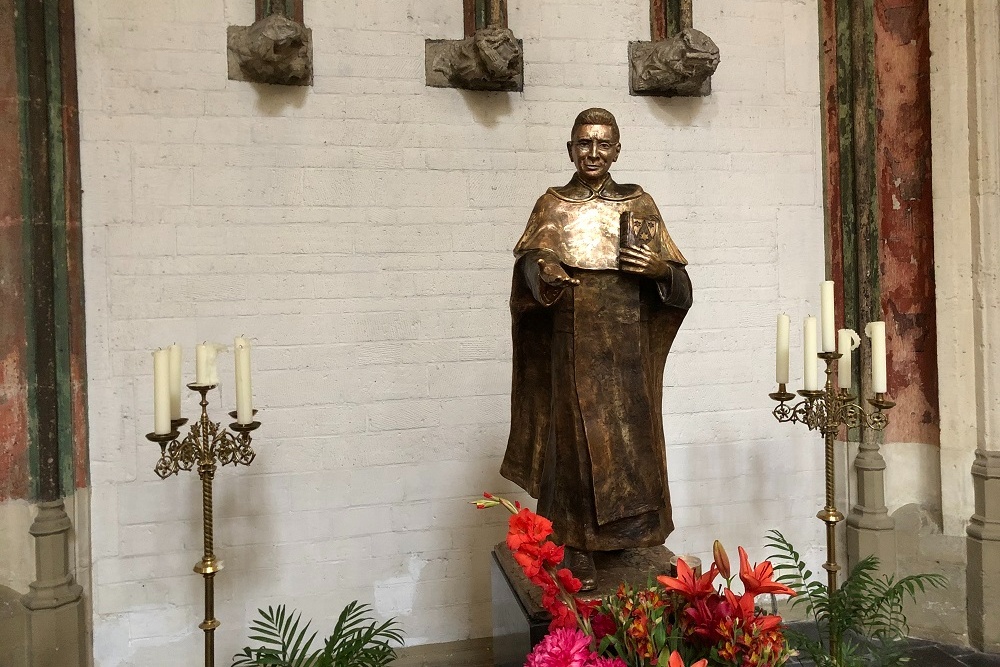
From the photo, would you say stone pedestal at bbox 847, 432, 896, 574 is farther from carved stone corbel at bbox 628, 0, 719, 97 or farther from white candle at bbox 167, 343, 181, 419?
white candle at bbox 167, 343, 181, 419

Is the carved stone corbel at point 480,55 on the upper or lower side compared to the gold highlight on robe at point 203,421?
upper

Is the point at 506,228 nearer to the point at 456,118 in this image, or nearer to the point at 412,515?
the point at 456,118

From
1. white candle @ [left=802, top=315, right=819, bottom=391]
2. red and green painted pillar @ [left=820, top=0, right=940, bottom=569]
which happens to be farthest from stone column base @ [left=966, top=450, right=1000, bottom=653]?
white candle @ [left=802, top=315, right=819, bottom=391]

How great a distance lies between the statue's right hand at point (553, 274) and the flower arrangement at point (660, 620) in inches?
25.1

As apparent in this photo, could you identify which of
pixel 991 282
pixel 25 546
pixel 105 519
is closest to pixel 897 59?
pixel 991 282

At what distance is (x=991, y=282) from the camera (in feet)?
10.00

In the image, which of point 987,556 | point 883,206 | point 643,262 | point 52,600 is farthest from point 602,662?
point 883,206

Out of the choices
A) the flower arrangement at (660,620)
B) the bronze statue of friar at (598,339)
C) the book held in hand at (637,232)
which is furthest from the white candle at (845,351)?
the flower arrangement at (660,620)

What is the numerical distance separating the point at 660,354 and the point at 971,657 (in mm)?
1969

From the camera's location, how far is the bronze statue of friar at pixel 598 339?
204cm

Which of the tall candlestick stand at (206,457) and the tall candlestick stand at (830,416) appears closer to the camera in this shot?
the tall candlestick stand at (206,457)

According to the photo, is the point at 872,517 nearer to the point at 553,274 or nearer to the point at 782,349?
the point at 782,349

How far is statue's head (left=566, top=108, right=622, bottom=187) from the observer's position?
2.07 m

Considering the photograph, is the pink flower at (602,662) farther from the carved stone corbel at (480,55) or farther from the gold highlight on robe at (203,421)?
the carved stone corbel at (480,55)
